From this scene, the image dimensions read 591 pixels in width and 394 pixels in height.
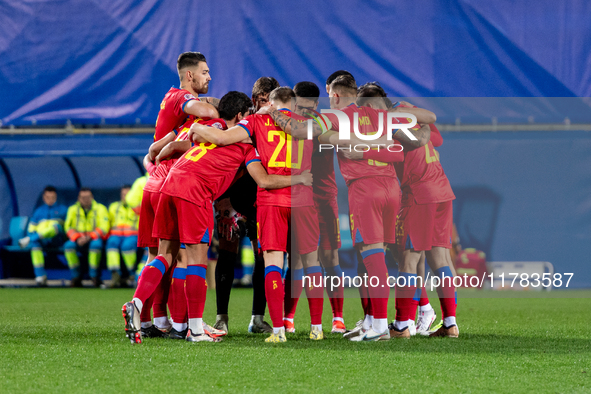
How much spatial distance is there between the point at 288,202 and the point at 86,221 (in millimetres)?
7599

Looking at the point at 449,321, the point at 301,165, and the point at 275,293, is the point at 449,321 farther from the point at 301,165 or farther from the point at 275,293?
the point at 301,165

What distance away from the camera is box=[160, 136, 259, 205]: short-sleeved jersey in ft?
14.8

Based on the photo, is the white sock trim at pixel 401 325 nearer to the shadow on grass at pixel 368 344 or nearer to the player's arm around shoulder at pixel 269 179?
the shadow on grass at pixel 368 344

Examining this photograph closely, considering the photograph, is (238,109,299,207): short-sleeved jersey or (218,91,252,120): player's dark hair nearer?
(238,109,299,207): short-sleeved jersey

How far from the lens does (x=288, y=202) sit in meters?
4.54

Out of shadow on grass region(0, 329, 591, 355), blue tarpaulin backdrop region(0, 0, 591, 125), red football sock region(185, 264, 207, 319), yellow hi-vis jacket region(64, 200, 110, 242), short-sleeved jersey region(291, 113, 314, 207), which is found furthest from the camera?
yellow hi-vis jacket region(64, 200, 110, 242)

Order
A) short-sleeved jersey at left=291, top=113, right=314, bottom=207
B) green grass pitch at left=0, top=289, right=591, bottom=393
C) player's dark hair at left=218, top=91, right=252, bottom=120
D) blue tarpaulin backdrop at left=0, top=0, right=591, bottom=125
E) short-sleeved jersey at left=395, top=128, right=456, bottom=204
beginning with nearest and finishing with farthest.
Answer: green grass pitch at left=0, top=289, right=591, bottom=393
short-sleeved jersey at left=291, top=113, right=314, bottom=207
player's dark hair at left=218, top=91, right=252, bottom=120
short-sleeved jersey at left=395, top=128, right=456, bottom=204
blue tarpaulin backdrop at left=0, top=0, right=591, bottom=125

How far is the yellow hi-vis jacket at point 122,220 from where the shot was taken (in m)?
11.2

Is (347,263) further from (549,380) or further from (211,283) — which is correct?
(549,380)

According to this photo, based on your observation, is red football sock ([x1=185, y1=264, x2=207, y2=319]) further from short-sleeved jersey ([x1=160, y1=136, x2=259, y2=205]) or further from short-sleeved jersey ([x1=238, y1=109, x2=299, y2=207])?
short-sleeved jersey ([x1=238, y1=109, x2=299, y2=207])

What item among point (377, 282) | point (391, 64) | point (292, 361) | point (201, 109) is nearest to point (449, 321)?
point (377, 282)

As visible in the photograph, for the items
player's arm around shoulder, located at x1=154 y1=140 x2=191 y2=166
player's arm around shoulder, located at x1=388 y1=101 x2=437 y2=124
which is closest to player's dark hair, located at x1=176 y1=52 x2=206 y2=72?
player's arm around shoulder, located at x1=154 y1=140 x2=191 y2=166

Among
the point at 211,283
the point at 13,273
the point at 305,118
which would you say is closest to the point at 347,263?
the point at 211,283

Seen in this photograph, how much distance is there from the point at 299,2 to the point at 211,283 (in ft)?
15.0
